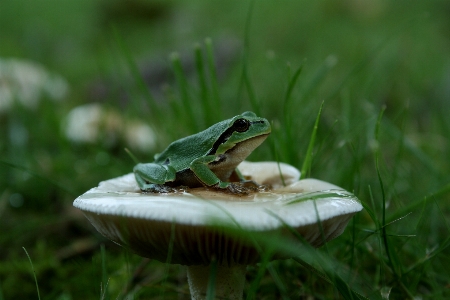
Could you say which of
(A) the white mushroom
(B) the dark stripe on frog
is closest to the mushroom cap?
(A) the white mushroom

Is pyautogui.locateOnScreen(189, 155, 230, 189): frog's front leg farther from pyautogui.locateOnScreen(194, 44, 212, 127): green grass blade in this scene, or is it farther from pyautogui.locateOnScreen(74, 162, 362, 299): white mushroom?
pyautogui.locateOnScreen(194, 44, 212, 127): green grass blade

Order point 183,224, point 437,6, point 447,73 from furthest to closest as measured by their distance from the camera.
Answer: point 437,6
point 447,73
point 183,224

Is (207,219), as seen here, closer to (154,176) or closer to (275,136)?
(154,176)

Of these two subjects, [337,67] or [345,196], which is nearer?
[345,196]

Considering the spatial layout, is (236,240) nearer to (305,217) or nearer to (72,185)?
(305,217)

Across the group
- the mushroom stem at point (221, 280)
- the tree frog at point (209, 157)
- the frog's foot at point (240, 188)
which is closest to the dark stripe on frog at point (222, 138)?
the tree frog at point (209, 157)

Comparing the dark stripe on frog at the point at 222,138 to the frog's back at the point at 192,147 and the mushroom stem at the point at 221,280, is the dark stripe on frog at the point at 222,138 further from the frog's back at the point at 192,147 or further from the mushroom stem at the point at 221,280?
the mushroom stem at the point at 221,280

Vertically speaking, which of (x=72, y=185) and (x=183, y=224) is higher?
(x=183, y=224)

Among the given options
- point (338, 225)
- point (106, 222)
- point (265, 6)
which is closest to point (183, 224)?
point (106, 222)
